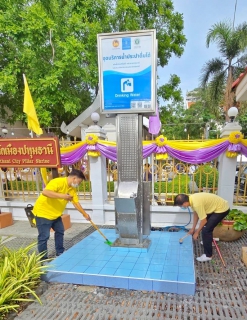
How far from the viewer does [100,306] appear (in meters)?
2.60

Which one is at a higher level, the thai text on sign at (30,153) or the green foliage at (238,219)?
the thai text on sign at (30,153)

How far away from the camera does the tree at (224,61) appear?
505 inches

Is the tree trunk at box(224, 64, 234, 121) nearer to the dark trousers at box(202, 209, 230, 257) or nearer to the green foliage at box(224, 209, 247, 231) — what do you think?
the green foliage at box(224, 209, 247, 231)

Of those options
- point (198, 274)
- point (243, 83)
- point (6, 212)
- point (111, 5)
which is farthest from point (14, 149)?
point (111, 5)

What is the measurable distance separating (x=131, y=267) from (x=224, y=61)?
586 inches

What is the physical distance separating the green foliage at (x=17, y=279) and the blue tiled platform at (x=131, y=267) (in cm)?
25

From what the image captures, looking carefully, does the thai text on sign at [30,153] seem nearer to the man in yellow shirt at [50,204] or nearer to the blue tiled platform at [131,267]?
the man in yellow shirt at [50,204]

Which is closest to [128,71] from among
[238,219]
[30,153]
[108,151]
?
[108,151]

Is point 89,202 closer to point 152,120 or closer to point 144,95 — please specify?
point 152,120

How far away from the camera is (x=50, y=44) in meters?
7.90

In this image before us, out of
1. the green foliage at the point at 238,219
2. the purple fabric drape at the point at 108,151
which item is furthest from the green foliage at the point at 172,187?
the purple fabric drape at the point at 108,151

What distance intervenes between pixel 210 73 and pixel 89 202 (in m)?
13.0

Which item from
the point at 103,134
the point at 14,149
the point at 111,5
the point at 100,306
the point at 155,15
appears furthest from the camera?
the point at 155,15

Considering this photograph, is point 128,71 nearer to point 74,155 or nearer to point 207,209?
point 207,209
